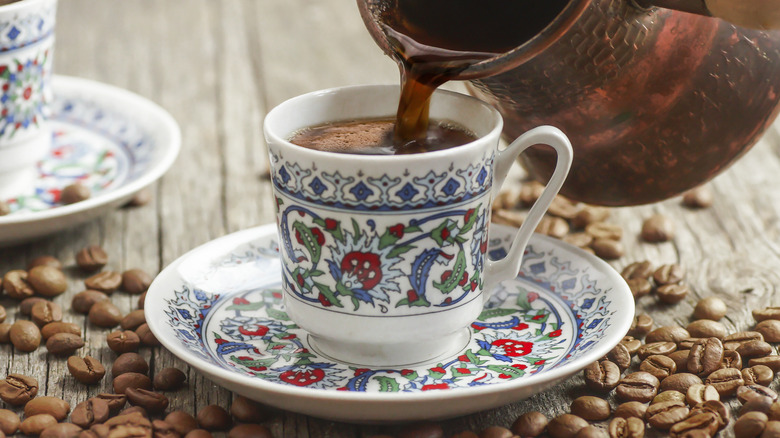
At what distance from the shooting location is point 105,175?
83.6 inches

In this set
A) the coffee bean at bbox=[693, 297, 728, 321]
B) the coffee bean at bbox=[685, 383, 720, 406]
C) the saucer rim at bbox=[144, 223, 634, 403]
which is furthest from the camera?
the coffee bean at bbox=[693, 297, 728, 321]

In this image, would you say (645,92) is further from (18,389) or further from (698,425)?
(18,389)

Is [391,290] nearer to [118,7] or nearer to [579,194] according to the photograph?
[579,194]

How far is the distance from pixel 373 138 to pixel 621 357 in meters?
0.54

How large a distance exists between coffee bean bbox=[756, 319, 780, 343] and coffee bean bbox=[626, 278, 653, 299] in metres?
0.22

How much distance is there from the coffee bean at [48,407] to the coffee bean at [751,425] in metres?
0.97

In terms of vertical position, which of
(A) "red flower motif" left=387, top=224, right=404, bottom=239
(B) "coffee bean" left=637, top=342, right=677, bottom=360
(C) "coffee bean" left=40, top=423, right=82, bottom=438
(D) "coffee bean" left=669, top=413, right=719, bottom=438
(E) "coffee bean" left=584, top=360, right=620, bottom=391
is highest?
(A) "red flower motif" left=387, top=224, right=404, bottom=239

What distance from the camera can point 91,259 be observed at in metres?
1.89

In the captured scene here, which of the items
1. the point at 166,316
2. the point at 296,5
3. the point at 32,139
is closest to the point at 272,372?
the point at 166,316

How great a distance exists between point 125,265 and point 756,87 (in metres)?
1.26

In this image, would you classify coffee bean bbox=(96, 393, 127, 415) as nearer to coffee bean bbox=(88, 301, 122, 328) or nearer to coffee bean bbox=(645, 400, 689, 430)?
coffee bean bbox=(88, 301, 122, 328)

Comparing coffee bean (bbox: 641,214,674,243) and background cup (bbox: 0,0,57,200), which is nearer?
background cup (bbox: 0,0,57,200)

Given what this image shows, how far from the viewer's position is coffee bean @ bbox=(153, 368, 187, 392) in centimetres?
148

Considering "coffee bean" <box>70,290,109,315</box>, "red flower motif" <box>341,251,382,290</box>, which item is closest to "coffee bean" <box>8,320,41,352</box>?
"coffee bean" <box>70,290,109,315</box>
